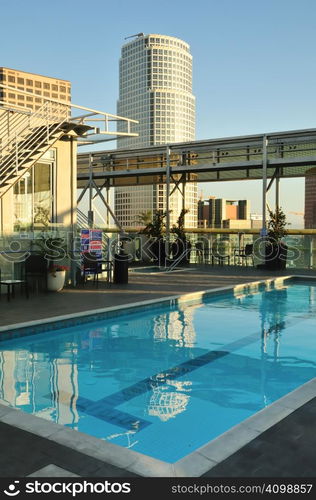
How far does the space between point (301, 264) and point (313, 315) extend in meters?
7.75

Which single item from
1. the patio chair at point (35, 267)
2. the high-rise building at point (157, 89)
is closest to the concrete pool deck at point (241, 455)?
the patio chair at point (35, 267)

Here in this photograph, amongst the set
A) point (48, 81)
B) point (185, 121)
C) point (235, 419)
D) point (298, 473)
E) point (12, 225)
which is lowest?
point (235, 419)

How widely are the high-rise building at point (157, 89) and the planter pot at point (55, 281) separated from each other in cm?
11772

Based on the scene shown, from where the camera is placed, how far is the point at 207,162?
1839 cm

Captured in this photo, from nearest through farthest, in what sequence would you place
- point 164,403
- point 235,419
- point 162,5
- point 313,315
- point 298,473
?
1. point 298,473
2. point 235,419
3. point 164,403
4. point 313,315
5. point 162,5

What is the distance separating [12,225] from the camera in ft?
38.7

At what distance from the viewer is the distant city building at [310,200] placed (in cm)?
1773

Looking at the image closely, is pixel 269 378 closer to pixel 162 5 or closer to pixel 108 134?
pixel 108 134

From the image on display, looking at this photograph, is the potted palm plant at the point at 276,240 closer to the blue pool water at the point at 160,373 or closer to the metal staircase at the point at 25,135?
the blue pool water at the point at 160,373

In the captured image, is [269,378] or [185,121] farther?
[185,121]

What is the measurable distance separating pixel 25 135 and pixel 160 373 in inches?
334

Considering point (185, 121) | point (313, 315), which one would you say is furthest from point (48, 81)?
point (313, 315)

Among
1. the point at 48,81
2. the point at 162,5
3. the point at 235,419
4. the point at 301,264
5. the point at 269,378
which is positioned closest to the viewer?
the point at 235,419

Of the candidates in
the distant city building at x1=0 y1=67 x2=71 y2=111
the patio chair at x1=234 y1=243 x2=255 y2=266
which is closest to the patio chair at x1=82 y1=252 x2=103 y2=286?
the patio chair at x1=234 y1=243 x2=255 y2=266
